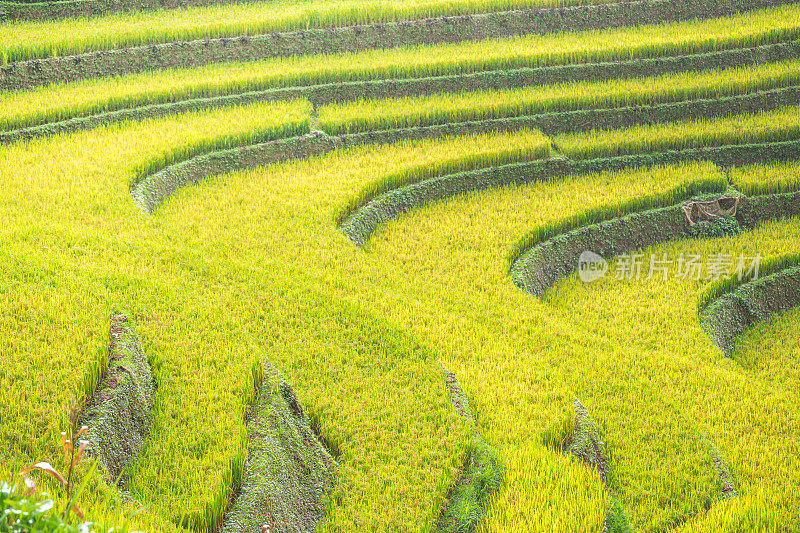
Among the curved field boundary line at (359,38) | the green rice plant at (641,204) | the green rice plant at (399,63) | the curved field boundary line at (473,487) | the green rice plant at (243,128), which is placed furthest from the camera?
the curved field boundary line at (359,38)

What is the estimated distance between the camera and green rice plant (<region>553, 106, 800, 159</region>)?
10555 mm

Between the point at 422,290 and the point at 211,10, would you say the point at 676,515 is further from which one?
the point at 211,10

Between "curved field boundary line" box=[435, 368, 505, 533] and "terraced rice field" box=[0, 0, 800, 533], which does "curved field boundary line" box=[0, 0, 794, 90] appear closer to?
"terraced rice field" box=[0, 0, 800, 533]

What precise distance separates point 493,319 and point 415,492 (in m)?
2.52

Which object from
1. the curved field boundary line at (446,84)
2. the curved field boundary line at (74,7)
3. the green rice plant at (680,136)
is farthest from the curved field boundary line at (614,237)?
the curved field boundary line at (74,7)

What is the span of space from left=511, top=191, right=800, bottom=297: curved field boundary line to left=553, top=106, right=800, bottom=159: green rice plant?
4.87ft

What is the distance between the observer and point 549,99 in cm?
1138

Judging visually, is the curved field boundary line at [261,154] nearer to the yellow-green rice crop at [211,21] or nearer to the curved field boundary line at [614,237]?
the curved field boundary line at [614,237]

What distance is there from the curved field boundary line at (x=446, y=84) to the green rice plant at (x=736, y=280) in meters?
3.93

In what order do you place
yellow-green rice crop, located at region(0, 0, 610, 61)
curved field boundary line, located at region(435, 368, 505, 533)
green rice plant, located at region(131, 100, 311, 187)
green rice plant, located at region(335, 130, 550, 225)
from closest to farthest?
curved field boundary line, located at region(435, 368, 505, 533)
green rice plant, located at region(131, 100, 311, 187)
green rice plant, located at region(335, 130, 550, 225)
yellow-green rice crop, located at region(0, 0, 610, 61)

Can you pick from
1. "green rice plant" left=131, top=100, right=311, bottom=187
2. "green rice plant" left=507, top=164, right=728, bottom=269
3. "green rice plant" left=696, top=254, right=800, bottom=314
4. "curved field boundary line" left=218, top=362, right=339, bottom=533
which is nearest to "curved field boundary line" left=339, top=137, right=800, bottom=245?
"green rice plant" left=507, top=164, right=728, bottom=269

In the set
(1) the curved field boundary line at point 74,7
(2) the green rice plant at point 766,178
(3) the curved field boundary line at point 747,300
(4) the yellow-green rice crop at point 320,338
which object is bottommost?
(4) the yellow-green rice crop at point 320,338

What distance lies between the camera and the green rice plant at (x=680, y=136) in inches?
416

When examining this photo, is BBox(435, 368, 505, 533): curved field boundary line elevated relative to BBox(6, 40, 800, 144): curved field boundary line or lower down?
lower down
